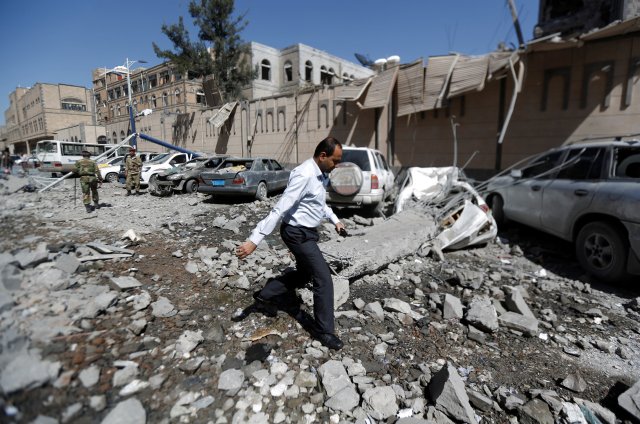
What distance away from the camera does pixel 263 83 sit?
30297 mm

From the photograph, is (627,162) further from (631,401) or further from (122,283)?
(122,283)

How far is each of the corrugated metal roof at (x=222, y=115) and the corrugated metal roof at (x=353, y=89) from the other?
25.2 feet

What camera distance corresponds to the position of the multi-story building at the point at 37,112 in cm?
230

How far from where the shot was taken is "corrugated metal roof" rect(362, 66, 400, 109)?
10.9 m

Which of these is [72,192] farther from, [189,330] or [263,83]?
[263,83]

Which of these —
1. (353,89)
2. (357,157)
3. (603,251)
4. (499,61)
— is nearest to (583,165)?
(603,251)

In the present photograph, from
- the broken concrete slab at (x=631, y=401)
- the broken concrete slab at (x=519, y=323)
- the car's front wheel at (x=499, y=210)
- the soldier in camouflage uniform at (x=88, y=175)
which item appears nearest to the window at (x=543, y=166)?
the car's front wheel at (x=499, y=210)

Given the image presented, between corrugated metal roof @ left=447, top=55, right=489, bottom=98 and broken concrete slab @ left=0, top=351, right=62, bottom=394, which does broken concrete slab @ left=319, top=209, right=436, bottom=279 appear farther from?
corrugated metal roof @ left=447, top=55, right=489, bottom=98

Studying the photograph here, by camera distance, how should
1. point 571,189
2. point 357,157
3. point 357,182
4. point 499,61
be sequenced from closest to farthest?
point 571,189, point 357,182, point 357,157, point 499,61

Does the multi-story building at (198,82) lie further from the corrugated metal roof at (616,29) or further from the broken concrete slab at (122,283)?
the broken concrete slab at (122,283)

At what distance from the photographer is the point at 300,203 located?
264 cm

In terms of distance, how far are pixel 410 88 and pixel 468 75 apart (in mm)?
1953

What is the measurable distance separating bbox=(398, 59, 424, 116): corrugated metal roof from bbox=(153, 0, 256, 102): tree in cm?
1440

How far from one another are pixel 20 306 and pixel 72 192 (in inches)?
63.6
